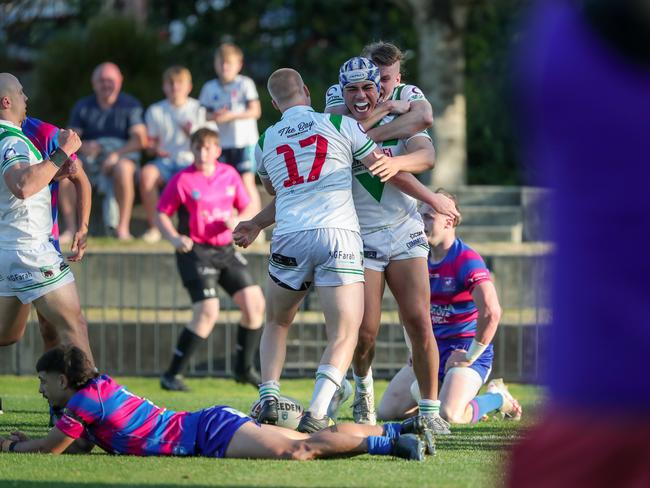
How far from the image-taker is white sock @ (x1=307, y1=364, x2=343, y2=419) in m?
6.47

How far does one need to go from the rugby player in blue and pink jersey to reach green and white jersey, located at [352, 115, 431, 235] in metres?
1.06

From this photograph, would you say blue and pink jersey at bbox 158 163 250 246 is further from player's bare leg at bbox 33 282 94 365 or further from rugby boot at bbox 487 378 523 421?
player's bare leg at bbox 33 282 94 365

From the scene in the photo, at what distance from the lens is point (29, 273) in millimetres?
7391

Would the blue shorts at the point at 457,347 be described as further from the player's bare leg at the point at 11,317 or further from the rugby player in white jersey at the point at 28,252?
the player's bare leg at the point at 11,317

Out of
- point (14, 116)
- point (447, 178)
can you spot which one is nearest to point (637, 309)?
point (14, 116)

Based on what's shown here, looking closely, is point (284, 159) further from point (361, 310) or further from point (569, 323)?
point (569, 323)

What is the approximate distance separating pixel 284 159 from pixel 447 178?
11.5m

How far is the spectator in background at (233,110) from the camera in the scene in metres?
13.8

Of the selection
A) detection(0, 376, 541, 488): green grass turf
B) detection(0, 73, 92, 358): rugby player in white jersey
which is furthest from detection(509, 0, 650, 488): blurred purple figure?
detection(0, 73, 92, 358): rugby player in white jersey

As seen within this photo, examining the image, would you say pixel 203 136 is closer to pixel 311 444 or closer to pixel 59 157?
pixel 59 157

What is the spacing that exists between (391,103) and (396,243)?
0.81 metres

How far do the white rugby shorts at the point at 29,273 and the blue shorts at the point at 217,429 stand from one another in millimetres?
1802

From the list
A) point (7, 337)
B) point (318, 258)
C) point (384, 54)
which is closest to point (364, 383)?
point (318, 258)

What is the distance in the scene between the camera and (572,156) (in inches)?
83.6
